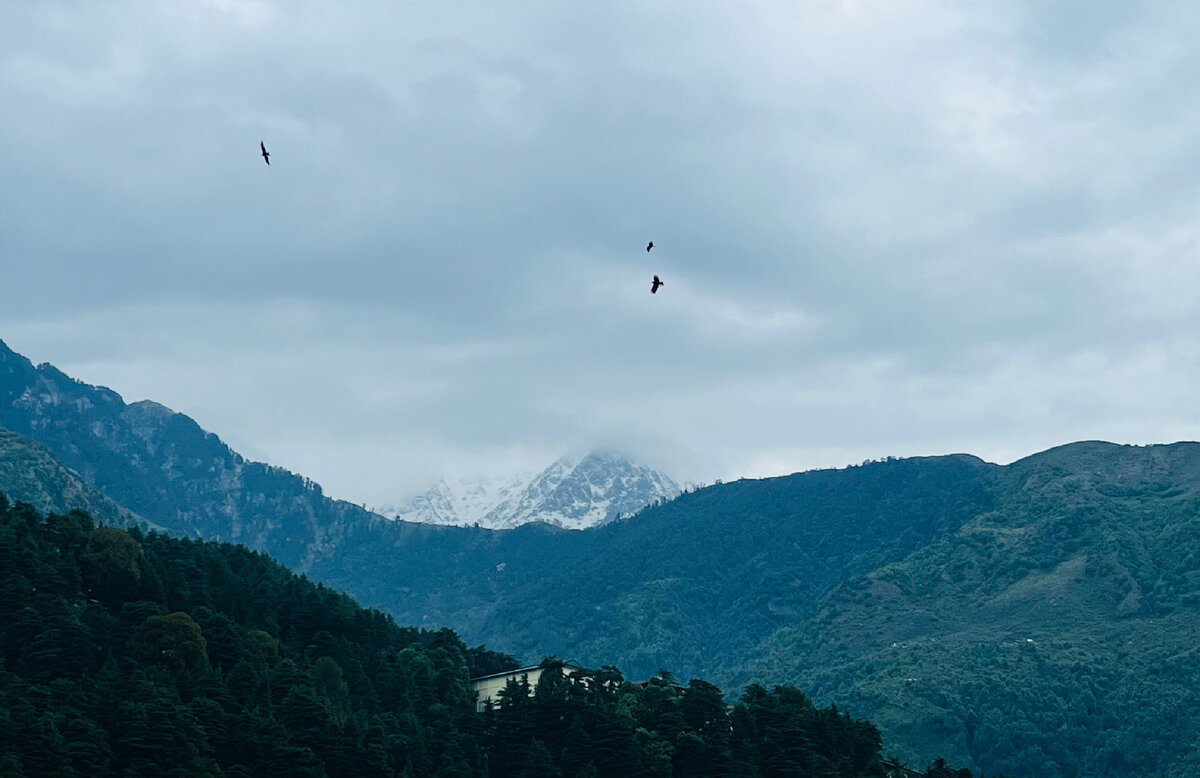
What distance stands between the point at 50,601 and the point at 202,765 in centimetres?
3155

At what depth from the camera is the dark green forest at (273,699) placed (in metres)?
107

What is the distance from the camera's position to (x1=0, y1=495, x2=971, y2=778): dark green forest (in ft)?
351

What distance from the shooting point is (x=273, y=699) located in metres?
126

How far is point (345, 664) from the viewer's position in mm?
148625

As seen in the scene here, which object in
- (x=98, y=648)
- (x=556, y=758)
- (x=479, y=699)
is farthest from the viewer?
(x=479, y=699)

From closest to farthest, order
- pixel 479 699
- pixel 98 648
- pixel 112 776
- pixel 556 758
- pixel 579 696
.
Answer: pixel 112 776 < pixel 98 648 < pixel 556 758 < pixel 579 696 < pixel 479 699

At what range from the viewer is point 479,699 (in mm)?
159875

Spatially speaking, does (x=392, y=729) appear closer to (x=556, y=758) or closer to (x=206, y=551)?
(x=556, y=758)

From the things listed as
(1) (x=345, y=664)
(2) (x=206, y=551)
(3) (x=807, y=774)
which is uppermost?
(2) (x=206, y=551)

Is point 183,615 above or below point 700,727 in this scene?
above

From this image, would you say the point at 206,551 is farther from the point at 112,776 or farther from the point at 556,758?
the point at 112,776

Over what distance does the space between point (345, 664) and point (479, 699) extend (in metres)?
17.6

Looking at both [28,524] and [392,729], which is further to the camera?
[28,524]

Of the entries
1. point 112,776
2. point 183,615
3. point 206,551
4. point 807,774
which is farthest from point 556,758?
point 206,551
